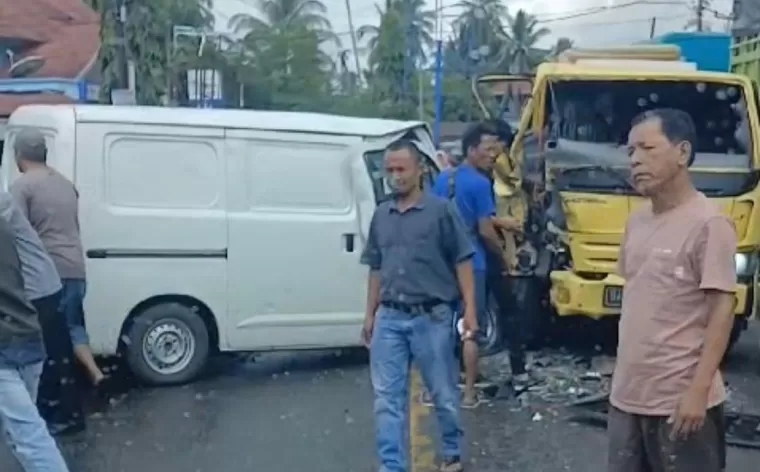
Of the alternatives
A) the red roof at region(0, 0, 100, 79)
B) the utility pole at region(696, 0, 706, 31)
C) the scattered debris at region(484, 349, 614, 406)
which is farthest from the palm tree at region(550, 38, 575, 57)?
the utility pole at region(696, 0, 706, 31)

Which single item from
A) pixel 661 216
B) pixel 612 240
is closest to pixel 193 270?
pixel 612 240

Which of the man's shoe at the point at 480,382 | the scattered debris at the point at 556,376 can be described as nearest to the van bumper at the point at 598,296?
the scattered debris at the point at 556,376

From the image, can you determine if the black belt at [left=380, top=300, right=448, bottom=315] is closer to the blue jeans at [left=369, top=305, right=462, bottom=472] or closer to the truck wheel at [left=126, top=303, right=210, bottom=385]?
the blue jeans at [left=369, top=305, right=462, bottom=472]

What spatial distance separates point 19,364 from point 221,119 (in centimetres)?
439

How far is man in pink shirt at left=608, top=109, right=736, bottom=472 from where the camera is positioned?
446 centimetres

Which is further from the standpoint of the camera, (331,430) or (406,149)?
(331,430)

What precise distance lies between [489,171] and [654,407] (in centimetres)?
475

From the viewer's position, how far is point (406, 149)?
6.84 meters

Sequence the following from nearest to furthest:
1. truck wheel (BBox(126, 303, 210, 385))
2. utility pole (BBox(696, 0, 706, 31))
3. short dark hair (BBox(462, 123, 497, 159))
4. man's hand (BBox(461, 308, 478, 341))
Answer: man's hand (BBox(461, 308, 478, 341))
short dark hair (BBox(462, 123, 497, 159))
truck wheel (BBox(126, 303, 210, 385))
utility pole (BBox(696, 0, 706, 31))

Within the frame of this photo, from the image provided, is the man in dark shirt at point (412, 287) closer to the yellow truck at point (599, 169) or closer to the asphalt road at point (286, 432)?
the asphalt road at point (286, 432)

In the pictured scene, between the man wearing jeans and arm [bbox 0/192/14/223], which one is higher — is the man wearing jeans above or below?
below

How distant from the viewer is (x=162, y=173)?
393 inches

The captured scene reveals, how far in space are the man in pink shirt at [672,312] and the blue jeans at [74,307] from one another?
15.5ft

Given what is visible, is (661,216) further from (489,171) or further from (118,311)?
(118,311)
